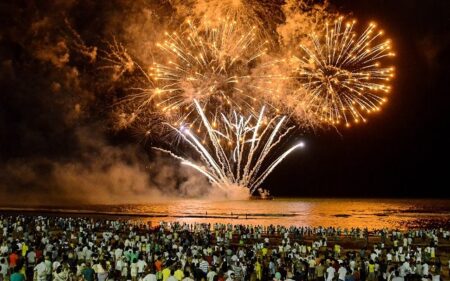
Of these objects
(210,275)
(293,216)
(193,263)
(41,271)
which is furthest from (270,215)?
(41,271)

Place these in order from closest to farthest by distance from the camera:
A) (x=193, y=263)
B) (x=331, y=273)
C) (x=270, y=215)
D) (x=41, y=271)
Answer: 1. (x=41, y=271)
2. (x=331, y=273)
3. (x=193, y=263)
4. (x=270, y=215)

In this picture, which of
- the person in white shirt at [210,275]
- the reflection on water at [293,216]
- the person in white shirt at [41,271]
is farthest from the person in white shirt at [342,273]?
the reflection on water at [293,216]

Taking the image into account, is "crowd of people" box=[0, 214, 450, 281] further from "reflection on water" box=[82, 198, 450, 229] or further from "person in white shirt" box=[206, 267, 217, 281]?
"reflection on water" box=[82, 198, 450, 229]

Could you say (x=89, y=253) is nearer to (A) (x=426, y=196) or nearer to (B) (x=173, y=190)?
(B) (x=173, y=190)

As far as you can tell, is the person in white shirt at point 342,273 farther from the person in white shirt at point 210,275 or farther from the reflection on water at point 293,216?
the reflection on water at point 293,216

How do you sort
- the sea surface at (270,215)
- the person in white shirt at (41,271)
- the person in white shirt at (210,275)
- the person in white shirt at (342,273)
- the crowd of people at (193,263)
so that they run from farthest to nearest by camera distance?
the sea surface at (270,215), the person in white shirt at (342,273), the crowd of people at (193,263), the person in white shirt at (210,275), the person in white shirt at (41,271)

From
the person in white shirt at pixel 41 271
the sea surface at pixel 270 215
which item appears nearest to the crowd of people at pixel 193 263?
the person in white shirt at pixel 41 271

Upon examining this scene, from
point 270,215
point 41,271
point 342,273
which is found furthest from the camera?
point 270,215

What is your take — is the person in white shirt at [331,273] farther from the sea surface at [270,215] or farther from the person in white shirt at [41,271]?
the sea surface at [270,215]

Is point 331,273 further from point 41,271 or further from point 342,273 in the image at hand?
point 41,271

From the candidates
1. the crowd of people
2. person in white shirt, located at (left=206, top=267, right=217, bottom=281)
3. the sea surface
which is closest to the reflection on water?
the sea surface

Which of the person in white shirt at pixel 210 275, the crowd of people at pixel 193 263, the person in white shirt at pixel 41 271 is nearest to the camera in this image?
the person in white shirt at pixel 41 271

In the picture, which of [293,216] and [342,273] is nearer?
[342,273]

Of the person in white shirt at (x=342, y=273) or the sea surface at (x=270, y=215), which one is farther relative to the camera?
the sea surface at (x=270, y=215)
